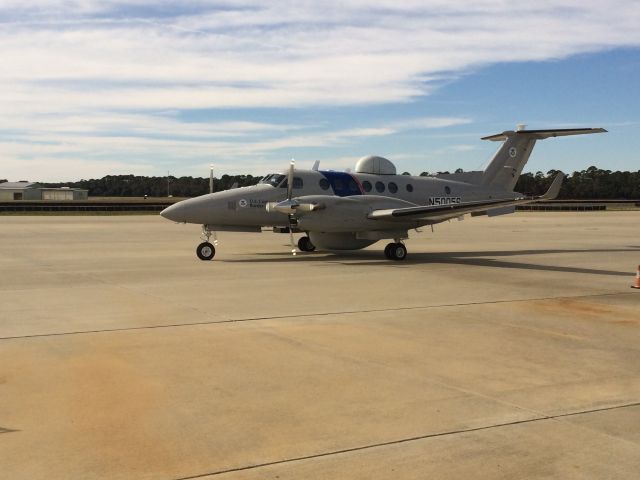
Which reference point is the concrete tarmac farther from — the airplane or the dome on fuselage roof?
the dome on fuselage roof

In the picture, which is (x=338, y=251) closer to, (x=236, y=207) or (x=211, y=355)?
(x=236, y=207)

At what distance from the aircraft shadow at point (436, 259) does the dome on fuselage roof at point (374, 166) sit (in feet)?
9.27

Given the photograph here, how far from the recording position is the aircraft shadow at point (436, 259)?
64.1ft

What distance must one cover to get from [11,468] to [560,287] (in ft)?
41.7

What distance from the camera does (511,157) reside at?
2744 centimetres

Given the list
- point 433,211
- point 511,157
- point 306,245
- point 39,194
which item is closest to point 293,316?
point 433,211

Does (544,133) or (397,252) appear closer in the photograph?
(397,252)

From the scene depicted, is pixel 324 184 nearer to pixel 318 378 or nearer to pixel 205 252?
pixel 205 252

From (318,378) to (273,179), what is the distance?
1504 cm

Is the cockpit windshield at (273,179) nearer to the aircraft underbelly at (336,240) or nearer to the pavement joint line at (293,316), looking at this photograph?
the aircraft underbelly at (336,240)

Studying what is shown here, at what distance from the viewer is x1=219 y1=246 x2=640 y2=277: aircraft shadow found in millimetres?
19531

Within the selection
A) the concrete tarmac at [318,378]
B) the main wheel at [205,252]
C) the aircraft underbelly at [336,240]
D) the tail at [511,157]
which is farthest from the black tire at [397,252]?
the tail at [511,157]

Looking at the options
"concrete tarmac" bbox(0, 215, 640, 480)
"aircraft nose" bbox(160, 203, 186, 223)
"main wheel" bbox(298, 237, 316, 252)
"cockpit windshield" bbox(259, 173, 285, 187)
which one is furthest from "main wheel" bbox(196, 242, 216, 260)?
"concrete tarmac" bbox(0, 215, 640, 480)

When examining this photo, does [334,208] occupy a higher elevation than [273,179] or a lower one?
lower
